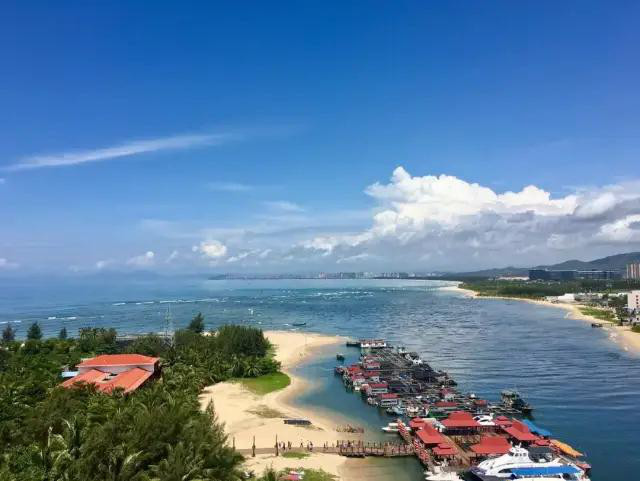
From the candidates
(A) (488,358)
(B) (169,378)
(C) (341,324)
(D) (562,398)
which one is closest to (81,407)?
(B) (169,378)

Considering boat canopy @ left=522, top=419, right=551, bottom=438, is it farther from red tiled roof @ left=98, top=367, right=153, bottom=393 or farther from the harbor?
red tiled roof @ left=98, top=367, right=153, bottom=393

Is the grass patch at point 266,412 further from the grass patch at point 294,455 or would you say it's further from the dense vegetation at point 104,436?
the grass patch at point 294,455

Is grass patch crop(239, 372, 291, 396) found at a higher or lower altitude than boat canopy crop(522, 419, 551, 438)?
lower

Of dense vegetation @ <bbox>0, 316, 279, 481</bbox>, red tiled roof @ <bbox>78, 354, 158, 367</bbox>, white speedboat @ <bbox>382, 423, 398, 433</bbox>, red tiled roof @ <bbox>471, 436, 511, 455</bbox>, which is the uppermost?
dense vegetation @ <bbox>0, 316, 279, 481</bbox>

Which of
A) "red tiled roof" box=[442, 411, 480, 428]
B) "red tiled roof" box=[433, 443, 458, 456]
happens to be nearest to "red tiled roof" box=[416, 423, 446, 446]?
"red tiled roof" box=[433, 443, 458, 456]

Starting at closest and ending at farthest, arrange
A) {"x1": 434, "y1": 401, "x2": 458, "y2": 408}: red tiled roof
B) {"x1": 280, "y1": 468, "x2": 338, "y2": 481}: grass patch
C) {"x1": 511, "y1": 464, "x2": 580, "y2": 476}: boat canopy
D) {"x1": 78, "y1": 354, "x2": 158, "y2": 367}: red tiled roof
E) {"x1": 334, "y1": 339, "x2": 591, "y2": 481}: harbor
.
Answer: {"x1": 280, "y1": 468, "x2": 338, "y2": 481}: grass patch
{"x1": 511, "y1": 464, "x2": 580, "y2": 476}: boat canopy
{"x1": 334, "y1": 339, "x2": 591, "y2": 481}: harbor
{"x1": 434, "y1": 401, "x2": 458, "y2": 408}: red tiled roof
{"x1": 78, "y1": 354, "x2": 158, "y2": 367}: red tiled roof

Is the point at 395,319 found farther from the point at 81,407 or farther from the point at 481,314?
the point at 81,407

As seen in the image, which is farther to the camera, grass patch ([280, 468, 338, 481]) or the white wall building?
the white wall building

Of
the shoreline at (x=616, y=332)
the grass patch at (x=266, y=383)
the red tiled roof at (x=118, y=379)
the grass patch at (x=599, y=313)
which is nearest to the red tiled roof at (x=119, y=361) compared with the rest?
the red tiled roof at (x=118, y=379)
